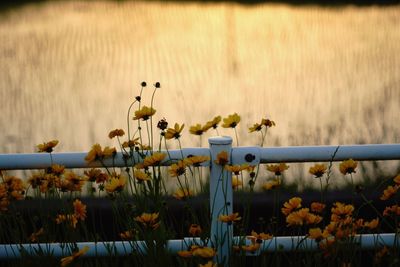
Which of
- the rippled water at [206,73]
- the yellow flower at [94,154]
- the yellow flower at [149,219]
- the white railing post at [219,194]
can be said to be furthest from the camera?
the rippled water at [206,73]

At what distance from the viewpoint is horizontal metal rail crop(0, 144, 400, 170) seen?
113 inches

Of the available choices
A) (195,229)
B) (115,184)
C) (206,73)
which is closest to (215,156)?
(195,229)

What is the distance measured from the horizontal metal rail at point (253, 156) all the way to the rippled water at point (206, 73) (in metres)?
2.97

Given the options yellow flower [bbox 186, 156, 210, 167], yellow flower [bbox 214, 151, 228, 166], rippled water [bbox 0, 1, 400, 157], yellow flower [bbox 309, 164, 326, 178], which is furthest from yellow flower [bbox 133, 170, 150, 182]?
rippled water [bbox 0, 1, 400, 157]

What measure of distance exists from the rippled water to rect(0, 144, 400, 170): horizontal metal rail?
9.75 ft

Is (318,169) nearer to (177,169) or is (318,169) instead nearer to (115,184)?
(177,169)

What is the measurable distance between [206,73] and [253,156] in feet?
23.4

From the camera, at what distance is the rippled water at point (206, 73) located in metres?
7.07

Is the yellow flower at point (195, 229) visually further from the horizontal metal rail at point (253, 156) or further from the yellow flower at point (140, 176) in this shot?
the horizontal metal rail at point (253, 156)

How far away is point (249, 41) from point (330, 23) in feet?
8.41

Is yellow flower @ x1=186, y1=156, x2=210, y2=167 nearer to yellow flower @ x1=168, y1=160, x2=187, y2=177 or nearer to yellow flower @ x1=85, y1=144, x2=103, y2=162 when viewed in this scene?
yellow flower @ x1=168, y1=160, x2=187, y2=177

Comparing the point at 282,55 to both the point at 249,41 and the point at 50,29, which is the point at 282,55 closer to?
the point at 249,41

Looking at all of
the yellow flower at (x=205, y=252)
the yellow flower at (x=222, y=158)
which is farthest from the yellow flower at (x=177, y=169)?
the yellow flower at (x=205, y=252)

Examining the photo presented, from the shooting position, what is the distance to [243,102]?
8.09 metres
